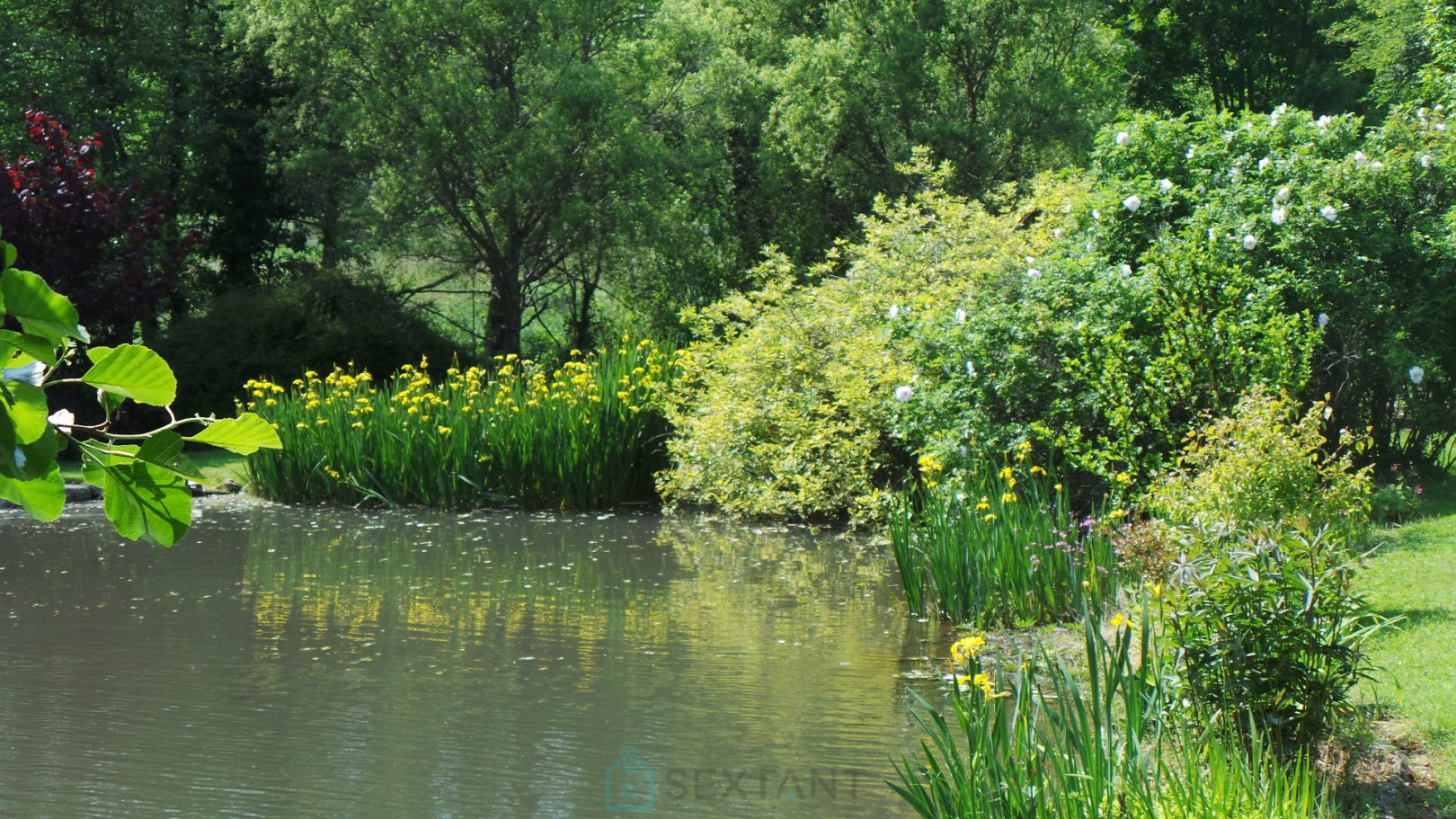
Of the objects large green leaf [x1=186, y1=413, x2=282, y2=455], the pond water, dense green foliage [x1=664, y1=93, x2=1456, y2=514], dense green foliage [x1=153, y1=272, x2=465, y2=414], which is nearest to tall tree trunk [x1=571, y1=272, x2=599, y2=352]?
dense green foliage [x1=153, y1=272, x2=465, y2=414]

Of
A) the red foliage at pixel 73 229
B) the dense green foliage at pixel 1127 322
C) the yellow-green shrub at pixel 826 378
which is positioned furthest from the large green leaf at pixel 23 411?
the red foliage at pixel 73 229

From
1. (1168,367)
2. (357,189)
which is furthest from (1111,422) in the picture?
(357,189)

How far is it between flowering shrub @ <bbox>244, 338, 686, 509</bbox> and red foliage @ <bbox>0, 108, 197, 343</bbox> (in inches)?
139

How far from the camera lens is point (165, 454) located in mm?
1312

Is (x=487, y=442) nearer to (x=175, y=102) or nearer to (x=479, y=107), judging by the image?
(x=479, y=107)

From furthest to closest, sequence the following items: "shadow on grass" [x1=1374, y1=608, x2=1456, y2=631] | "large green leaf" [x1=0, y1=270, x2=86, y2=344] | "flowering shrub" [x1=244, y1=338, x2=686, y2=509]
Answer: "flowering shrub" [x1=244, y1=338, x2=686, y2=509], "shadow on grass" [x1=1374, y1=608, x2=1456, y2=631], "large green leaf" [x1=0, y1=270, x2=86, y2=344]

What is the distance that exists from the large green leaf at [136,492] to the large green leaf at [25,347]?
12 centimetres

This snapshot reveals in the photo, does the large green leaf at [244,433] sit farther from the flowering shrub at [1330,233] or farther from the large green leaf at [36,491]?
the flowering shrub at [1330,233]

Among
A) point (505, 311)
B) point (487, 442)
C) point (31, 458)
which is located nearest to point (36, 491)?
point (31, 458)

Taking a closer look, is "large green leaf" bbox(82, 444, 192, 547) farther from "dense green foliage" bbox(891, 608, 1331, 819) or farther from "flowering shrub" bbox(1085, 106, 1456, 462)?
"flowering shrub" bbox(1085, 106, 1456, 462)

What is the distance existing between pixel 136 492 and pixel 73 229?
1553 cm

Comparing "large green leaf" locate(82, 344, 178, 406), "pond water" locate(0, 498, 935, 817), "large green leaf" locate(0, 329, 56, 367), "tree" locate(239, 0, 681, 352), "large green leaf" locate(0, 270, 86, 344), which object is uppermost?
"tree" locate(239, 0, 681, 352)

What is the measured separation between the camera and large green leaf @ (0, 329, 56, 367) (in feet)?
3.88

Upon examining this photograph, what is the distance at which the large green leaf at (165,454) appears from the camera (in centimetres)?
130
